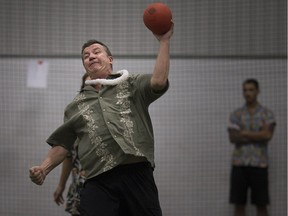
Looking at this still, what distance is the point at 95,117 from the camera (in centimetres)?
255

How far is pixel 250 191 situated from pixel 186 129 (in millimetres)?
816

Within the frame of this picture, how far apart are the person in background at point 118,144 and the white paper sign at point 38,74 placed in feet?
9.47

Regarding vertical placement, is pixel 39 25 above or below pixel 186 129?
above

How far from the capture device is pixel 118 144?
8.02 ft

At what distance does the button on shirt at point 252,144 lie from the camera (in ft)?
16.2

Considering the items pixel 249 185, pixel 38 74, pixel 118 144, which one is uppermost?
pixel 38 74

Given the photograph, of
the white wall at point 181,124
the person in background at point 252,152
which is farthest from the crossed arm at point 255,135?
the white wall at point 181,124

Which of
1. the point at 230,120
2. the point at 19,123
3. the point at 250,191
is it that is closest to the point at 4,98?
the point at 19,123

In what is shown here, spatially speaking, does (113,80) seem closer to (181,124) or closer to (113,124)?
(113,124)

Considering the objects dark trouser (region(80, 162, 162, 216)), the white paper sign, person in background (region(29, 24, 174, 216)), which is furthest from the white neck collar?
the white paper sign

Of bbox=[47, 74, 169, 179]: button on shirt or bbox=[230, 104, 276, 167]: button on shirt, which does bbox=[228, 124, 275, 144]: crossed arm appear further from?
bbox=[47, 74, 169, 179]: button on shirt

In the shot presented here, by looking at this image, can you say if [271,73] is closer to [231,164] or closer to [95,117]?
[231,164]

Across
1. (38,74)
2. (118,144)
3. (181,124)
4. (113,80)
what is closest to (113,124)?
(118,144)

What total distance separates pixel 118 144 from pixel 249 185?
111 inches
